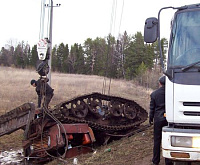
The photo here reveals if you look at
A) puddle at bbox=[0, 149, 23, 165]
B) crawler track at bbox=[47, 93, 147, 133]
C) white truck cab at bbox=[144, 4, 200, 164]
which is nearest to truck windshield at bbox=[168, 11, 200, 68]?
white truck cab at bbox=[144, 4, 200, 164]

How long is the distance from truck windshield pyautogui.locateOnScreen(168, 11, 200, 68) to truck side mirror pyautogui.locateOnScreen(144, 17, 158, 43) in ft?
0.98

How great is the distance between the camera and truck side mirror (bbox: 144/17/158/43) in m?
5.44

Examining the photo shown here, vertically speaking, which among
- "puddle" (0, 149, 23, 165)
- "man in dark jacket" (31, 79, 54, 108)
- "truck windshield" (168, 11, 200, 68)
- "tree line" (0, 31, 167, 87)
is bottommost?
"puddle" (0, 149, 23, 165)

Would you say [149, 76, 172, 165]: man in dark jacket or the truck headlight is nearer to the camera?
the truck headlight

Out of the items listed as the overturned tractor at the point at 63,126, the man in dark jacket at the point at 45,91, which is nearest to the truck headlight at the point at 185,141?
the overturned tractor at the point at 63,126

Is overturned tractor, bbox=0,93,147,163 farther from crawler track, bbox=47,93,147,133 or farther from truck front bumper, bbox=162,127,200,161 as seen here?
truck front bumper, bbox=162,127,200,161

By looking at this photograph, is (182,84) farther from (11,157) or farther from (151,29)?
(11,157)

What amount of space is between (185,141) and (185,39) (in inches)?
65.3

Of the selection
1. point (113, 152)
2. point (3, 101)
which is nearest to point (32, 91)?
point (3, 101)

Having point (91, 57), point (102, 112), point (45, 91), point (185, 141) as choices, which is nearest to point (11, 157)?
point (45, 91)

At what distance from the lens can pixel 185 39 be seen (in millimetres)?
5367

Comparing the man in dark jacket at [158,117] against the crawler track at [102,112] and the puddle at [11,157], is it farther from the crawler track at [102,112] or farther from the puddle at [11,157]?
the puddle at [11,157]

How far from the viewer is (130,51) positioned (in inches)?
2029

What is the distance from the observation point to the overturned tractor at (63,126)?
326 inches
